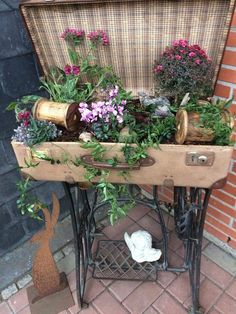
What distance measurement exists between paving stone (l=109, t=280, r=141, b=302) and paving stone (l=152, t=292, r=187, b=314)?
15cm

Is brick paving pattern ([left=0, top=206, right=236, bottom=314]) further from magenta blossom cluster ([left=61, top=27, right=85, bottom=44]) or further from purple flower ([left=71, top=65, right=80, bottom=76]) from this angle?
magenta blossom cluster ([left=61, top=27, right=85, bottom=44])

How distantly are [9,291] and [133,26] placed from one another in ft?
5.15

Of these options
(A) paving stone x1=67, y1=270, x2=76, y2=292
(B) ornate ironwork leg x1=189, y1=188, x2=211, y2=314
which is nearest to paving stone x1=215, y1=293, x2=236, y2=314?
(B) ornate ironwork leg x1=189, y1=188, x2=211, y2=314

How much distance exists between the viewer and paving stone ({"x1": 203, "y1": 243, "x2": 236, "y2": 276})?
1761 mm

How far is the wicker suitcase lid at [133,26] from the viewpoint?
111 cm

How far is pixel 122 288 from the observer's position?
171 centimetres

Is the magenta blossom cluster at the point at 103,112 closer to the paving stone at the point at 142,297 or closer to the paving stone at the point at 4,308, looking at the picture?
the paving stone at the point at 142,297

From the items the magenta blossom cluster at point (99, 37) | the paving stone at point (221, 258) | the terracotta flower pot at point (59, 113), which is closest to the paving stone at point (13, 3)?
the magenta blossom cluster at point (99, 37)

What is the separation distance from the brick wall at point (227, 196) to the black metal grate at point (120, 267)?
459 millimetres

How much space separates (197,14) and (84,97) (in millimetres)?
529

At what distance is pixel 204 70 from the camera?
3.62 ft

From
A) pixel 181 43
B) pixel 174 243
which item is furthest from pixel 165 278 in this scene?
pixel 181 43

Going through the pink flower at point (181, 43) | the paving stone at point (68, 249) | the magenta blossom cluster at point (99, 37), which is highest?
the magenta blossom cluster at point (99, 37)

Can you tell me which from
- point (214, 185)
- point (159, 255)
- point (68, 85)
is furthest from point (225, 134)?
point (159, 255)
